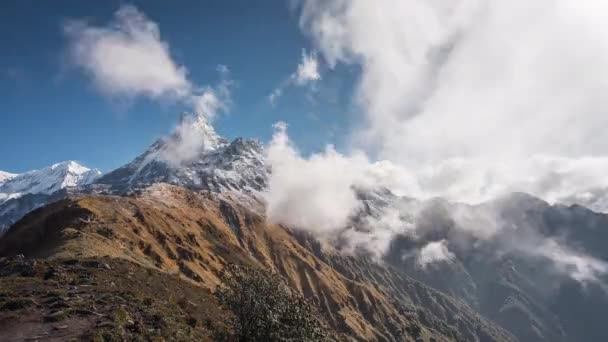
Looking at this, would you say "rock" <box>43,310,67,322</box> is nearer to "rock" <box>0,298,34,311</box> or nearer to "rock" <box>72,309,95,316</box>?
"rock" <box>72,309,95,316</box>

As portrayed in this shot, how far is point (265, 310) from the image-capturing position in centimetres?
4591

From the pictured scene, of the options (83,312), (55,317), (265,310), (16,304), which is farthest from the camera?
(16,304)

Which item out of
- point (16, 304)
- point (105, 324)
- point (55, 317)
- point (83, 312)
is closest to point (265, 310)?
point (105, 324)

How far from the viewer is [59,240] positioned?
4562 inches

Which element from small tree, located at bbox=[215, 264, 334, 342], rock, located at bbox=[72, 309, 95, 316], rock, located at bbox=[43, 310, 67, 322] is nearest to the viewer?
small tree, located at bbox=[215, 264, 334, 342]

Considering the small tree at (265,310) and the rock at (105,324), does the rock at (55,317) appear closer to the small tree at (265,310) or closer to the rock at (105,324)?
the rock at (105,324)

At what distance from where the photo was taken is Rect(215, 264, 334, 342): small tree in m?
44.3

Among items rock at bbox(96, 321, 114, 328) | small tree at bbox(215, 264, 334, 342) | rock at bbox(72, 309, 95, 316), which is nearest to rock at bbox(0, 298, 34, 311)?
rock at bbox(72, 309, 95, 316)

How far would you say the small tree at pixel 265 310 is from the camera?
44.3 meters

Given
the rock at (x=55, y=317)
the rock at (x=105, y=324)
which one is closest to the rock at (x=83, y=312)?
the rock at (x=55, y=317)

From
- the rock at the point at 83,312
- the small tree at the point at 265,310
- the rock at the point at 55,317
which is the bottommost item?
the rock at the point at 55,317

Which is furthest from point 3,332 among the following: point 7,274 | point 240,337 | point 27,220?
point 27,220

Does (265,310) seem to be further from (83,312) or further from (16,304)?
(16,304)

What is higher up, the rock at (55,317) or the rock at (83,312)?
the rock at (83,312)
